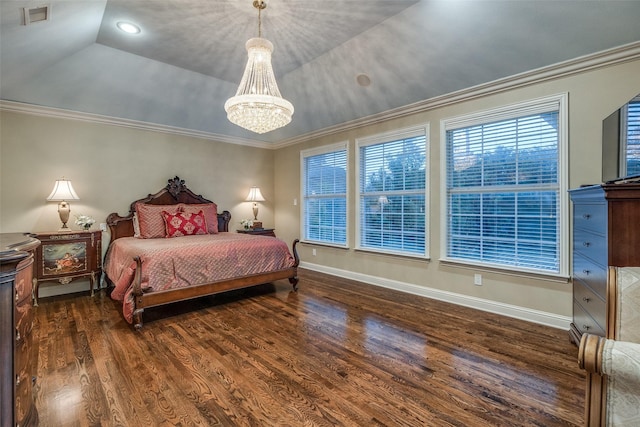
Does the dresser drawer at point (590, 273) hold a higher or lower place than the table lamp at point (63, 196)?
lower

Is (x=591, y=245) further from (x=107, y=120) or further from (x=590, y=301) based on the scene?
(x=107, y=120)

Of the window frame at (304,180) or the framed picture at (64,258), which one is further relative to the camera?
the window frame at (304,180)

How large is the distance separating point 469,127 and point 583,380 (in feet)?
8.76

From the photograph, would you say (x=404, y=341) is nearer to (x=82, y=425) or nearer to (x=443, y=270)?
(x=443, y=270)

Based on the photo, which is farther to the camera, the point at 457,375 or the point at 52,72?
the point at 52,72

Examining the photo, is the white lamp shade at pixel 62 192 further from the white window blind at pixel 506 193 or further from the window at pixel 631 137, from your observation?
the window at pixel 631 137

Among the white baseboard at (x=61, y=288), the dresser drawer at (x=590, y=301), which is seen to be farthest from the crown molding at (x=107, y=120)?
the dresser drawer at (x=590, y=301)

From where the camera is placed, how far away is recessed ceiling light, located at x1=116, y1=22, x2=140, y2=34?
3037mm

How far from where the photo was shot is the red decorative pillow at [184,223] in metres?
4.54

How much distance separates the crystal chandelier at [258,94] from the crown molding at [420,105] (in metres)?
2.08

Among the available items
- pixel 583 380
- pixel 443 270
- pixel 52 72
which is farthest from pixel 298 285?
pixel 52 72

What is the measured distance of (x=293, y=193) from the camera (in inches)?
240

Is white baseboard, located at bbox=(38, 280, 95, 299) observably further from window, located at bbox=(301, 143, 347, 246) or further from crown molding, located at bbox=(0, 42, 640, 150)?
window, located at bbox=(301, 143, 347, 246)

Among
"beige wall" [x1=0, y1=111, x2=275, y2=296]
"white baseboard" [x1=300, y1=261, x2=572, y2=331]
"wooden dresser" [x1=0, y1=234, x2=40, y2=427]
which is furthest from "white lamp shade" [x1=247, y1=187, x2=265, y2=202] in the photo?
"wooden dresser" [x1=0, y1=234, x2=40, y2=427]
